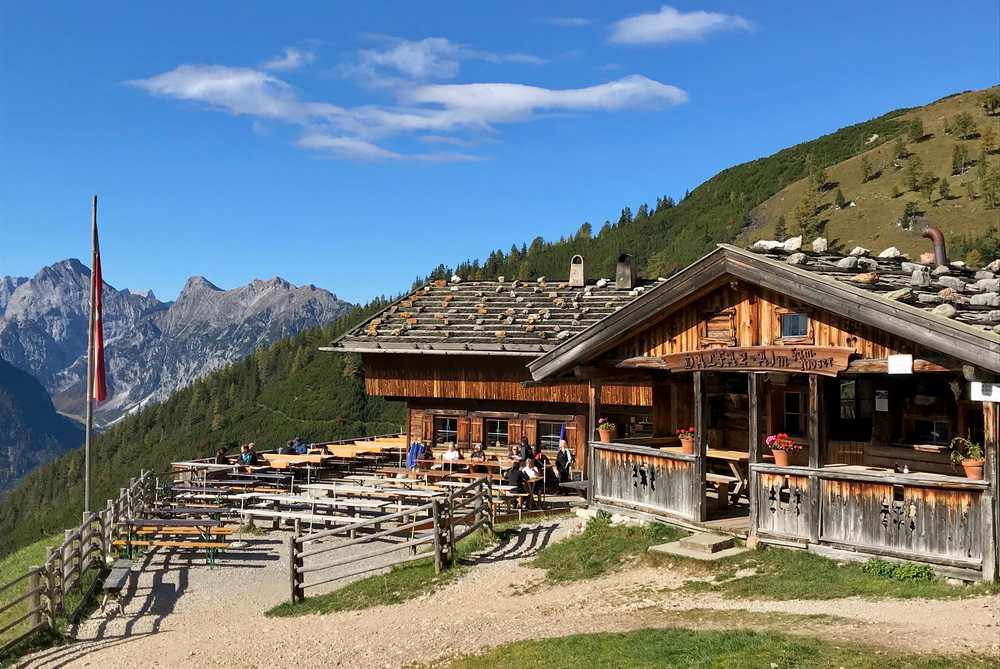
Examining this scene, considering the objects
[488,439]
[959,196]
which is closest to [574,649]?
[488,439]

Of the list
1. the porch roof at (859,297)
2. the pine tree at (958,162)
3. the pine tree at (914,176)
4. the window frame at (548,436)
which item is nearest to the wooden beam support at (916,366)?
the porch roof at (859,297)

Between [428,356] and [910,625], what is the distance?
18073 millimetres

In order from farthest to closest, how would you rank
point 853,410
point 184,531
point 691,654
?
point 184,531, point 853,410, point 691,654

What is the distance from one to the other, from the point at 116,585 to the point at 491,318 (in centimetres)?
1361

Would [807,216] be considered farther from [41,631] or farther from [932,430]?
[41,631]

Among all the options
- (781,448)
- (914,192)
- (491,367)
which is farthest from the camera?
(914,192)

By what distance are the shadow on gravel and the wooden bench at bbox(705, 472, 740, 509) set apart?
323cm

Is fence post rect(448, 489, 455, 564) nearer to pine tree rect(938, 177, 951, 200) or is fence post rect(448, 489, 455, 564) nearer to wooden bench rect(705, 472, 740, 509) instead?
wooden bench rect(705, 472, 740, 509)

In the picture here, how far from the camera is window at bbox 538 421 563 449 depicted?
25.7 m

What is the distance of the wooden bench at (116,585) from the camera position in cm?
1582

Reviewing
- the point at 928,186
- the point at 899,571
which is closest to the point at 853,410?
the point at 899,571

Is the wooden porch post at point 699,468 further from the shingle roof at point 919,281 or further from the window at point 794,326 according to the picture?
the shingle roof at point 919,281

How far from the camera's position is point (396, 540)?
1948 centimetres

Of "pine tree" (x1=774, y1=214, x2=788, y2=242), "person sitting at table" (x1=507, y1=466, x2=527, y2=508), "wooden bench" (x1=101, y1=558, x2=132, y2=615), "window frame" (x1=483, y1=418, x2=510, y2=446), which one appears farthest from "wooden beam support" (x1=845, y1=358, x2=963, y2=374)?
"pine tree" (x1=774, y1=214, x2=788, y2=242)
